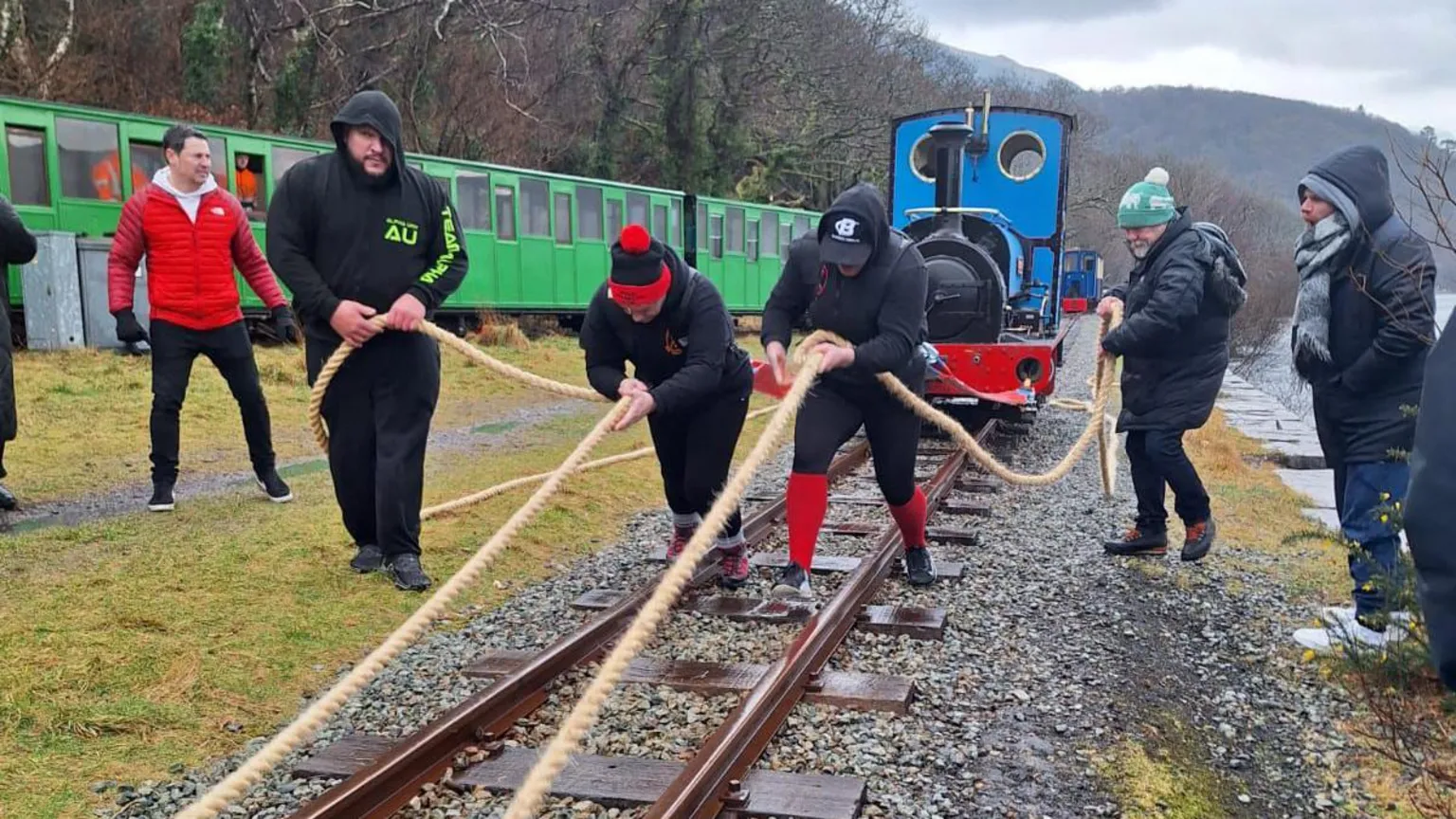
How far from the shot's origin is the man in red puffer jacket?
229 inches

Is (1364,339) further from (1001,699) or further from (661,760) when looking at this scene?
(661,760)

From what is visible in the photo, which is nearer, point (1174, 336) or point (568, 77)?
point (1174, 336)

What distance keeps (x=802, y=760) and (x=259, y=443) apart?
172 inches

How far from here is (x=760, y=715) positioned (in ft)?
11.8

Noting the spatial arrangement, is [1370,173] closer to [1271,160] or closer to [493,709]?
[493,709]

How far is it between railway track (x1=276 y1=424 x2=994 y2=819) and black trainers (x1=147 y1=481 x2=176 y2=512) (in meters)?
2.83

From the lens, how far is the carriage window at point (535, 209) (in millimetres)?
19109

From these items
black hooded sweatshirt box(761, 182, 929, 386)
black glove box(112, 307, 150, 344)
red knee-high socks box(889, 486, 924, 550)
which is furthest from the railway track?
black glove box(112, 307, 150, 344)

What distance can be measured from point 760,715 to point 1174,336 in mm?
3250

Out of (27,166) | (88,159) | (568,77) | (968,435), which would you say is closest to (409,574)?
(968,435)

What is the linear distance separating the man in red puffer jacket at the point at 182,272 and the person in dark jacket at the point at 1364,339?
5.27 m

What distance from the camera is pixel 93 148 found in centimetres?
1364

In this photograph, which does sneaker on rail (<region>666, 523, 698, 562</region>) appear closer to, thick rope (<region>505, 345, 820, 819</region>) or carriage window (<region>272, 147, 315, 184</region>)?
thick rope (<region>505, 345, 820, 819</region>)

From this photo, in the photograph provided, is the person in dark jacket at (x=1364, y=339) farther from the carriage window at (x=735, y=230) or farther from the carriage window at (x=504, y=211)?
the carriage window at (x=735, y=230)
